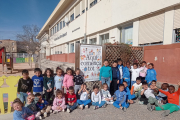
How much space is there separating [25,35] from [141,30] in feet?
40.8

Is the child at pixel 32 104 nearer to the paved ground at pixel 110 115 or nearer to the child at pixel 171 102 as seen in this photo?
the paved ground at pixel 110 115

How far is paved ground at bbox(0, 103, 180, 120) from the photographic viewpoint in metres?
3.19

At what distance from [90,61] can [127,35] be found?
4.58 meters

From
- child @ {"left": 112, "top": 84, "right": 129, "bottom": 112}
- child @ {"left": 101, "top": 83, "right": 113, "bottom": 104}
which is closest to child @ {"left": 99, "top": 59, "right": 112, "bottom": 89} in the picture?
child @ {"left": 101, "top": 83, "right": 113, "bottom": 104}

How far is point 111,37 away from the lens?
903 centimetres

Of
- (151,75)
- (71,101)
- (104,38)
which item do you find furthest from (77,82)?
(104,38)

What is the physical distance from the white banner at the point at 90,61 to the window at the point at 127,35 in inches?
147

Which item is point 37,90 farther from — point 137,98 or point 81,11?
point 81,11

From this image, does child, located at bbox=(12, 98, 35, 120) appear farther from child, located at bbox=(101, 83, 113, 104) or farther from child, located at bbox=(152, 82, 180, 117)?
child, located at bbox=(152, 82, 180, 117)

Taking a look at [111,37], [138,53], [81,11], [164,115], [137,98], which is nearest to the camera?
[164,115]

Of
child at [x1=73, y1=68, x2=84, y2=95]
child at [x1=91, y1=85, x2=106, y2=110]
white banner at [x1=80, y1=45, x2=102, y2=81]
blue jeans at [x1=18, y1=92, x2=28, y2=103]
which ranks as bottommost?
child at [x1=91, y1=85, x2=106, y2=110]

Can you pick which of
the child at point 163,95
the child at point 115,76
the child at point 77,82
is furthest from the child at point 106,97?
the child at point 163,95

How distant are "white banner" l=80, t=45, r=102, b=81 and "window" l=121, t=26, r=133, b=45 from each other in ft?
12.3

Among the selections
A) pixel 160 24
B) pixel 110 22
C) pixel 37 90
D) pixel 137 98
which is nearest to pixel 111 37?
pixel 110 22
